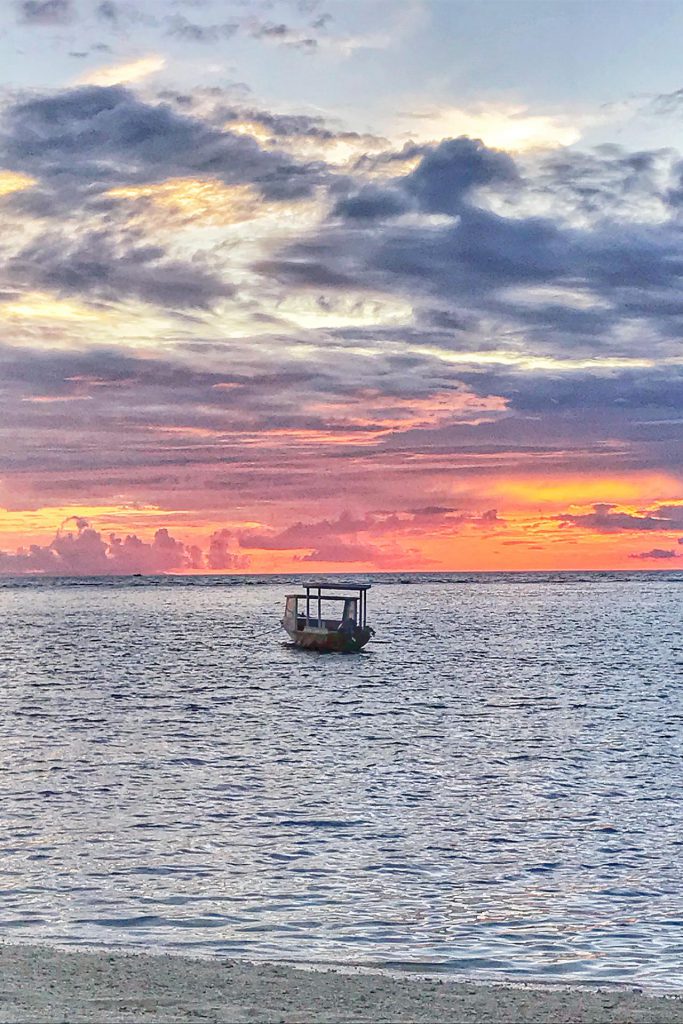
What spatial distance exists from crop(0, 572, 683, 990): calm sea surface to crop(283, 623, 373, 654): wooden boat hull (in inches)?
788

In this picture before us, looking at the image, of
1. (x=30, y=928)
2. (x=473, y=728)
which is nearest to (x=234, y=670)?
(x=473, y=728)

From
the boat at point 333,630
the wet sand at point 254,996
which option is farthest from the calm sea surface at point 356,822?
the boat at point 333,630

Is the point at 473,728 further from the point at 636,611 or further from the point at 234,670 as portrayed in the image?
the point at 636,611

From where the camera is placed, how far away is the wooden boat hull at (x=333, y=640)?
87.6m

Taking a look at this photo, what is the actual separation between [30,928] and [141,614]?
166159 mm

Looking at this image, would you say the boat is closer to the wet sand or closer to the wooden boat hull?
the wooden boat hull

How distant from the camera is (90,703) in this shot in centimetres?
5425

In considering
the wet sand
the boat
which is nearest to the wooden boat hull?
the boat

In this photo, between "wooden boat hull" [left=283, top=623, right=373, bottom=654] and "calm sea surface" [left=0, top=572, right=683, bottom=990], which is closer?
"calm sea surface" [left=0, top=572, right=683, bottom=990]

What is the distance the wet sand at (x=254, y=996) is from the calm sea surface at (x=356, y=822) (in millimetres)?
1681

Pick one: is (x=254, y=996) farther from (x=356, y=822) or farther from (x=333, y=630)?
(x=333, y=630)

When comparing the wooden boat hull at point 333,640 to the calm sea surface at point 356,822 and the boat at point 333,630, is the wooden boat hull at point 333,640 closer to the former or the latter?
the boat at point 333,630

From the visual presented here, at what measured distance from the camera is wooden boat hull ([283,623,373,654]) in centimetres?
8762

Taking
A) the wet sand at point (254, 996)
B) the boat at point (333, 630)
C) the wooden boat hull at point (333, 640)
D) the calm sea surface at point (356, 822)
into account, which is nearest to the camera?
the wet sand at point (254, 996)
